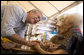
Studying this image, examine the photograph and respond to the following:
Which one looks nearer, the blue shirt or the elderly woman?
the elderly woman

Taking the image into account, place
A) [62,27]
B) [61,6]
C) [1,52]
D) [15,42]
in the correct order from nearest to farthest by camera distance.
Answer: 1. [62,27]
2. [1,52]
3. [15,42]
4. [61,6]

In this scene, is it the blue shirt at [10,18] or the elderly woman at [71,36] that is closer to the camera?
the elderly woman at [71,36]

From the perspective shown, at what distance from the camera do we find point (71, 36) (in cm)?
78

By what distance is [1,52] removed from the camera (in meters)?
0.96

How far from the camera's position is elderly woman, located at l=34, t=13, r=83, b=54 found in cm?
74

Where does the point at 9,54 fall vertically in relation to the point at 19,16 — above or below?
below

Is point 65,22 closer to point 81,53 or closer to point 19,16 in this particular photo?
point 81,53

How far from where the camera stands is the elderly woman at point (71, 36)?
742 mm

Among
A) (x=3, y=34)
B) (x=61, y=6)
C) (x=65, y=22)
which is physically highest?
(x=61, y=6)

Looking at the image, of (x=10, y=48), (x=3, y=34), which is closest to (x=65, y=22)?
(x=10, y=48)

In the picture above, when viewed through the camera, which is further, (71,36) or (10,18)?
(10,18)

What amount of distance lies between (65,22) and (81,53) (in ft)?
0.75

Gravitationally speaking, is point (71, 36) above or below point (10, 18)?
below

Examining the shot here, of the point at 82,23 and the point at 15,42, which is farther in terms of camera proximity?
the point at 15,42
